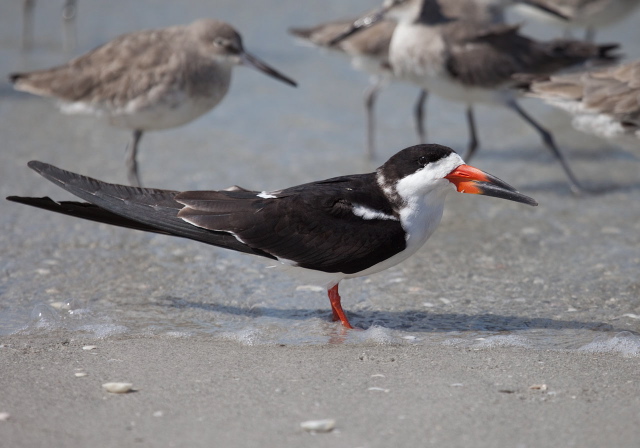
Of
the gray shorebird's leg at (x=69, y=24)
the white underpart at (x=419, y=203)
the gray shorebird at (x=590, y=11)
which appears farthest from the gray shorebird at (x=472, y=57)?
the gray shorebird's leg at (x=69, y=24)

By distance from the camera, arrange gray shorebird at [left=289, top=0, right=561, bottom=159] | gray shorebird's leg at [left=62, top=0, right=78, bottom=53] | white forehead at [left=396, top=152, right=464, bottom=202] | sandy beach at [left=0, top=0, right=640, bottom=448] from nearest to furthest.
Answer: sandy beach at [left=0, top=0, right=640, bottom=448] < white forehead at [left=396, top=152, right=464, bottom=202] < gray shorebird at [left=289, top=0, right=561, bottom=159] < gray shorebird's leg at [left=62, top=0, right=78, bottom=53]

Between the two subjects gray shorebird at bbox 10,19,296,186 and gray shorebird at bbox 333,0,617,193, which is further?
gray shorebird at bbox 333,0,617,193

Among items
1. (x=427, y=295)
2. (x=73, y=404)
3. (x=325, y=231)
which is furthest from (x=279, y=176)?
(x=73, y=404)

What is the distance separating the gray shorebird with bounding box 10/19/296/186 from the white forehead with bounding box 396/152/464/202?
276 cm

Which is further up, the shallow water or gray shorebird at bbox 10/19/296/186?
gray shorebird at bbox 10/19/296/186

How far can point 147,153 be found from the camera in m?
8.17

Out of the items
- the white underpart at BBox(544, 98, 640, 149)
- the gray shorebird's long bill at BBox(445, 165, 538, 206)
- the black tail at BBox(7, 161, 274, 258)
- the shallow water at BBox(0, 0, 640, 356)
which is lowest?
the shallow water at BBox(0, 0, 640, 356)

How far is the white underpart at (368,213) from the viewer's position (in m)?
4.52

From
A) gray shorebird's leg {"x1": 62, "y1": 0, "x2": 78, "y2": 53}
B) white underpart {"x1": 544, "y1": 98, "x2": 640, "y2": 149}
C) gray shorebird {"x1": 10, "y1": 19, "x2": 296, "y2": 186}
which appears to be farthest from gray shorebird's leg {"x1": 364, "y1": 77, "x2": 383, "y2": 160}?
gray shorebird's leg {"x1": 62, "y1": 0, "x2": 78, "y2": 53}

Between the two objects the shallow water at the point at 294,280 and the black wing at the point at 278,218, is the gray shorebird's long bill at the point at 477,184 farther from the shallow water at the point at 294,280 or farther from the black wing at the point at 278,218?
the shallow water at the point at 294,280

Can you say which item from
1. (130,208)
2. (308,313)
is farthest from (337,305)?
(130,208)

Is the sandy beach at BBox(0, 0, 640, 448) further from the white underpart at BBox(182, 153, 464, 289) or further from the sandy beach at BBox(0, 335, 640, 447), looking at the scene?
the white underpart at BBox(182, 153, 464, 289)

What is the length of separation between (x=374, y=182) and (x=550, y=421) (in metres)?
1.68

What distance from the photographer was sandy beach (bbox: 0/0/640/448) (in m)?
3.46
